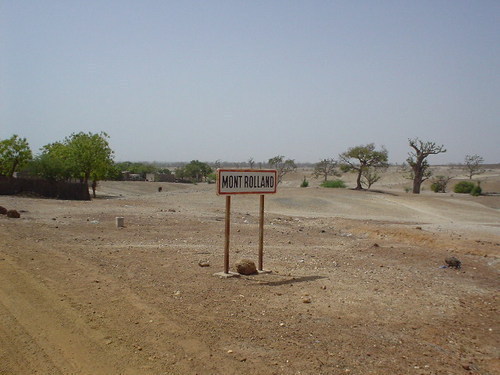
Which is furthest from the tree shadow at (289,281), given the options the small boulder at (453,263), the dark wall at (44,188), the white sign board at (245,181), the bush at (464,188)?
the bush at (464,188)

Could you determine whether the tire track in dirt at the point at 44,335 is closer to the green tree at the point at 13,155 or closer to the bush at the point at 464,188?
the green tree at the point at 13,155

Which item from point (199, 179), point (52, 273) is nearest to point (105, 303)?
point (52, 273)

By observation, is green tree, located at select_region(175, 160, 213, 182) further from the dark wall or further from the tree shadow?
the tree shadow

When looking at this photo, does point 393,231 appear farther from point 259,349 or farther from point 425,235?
point 259,349

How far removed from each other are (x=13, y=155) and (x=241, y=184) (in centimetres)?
3666

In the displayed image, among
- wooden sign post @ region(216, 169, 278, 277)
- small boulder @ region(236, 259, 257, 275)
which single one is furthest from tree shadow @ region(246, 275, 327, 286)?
wooden sign post @ region(216, 169, 278, 277)

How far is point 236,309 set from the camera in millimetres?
6938

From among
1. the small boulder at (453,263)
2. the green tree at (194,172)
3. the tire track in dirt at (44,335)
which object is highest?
the green tree at (194,172)

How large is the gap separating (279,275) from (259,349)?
4004 mm

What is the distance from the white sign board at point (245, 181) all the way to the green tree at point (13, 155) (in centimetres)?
3565

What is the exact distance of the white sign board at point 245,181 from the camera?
949cm

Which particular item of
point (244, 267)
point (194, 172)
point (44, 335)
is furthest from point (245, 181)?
point (194, 172)

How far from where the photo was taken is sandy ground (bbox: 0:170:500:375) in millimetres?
5289

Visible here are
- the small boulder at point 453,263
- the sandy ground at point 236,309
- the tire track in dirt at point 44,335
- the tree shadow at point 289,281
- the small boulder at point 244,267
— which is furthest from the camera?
the small boulder at point 453,263
